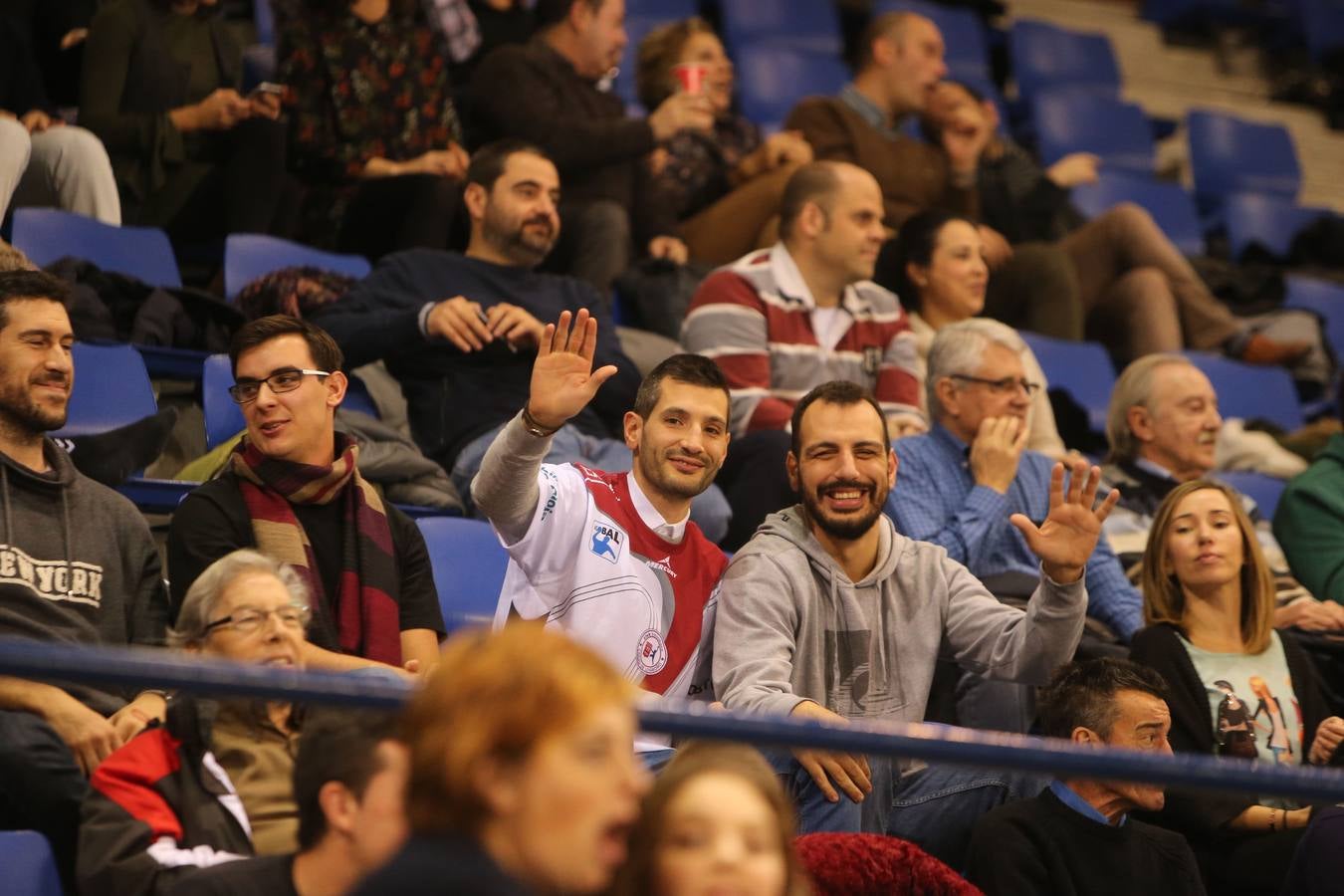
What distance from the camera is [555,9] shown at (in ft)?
16.0

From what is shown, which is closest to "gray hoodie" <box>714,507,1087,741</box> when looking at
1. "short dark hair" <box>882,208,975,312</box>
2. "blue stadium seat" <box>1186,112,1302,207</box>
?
"short dark hair" <box>882,208,975,312</box>

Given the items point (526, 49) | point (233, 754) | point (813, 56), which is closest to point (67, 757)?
point (233, 754)

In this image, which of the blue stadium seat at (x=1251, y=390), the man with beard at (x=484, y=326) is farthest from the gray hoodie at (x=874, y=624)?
the blue stadium seat at (x=1251, y=390)

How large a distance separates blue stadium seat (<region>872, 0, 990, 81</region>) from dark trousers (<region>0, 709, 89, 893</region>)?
5242 mm

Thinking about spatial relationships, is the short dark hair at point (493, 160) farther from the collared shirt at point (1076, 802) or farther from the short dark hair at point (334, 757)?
the short dark hair at point (334, 757)

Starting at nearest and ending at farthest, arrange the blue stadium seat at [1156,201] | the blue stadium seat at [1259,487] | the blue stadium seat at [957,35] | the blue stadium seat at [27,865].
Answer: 1. the blue stadium seat at [27,865]
2. the blue stadium seat at [1259,487]
3. the blue stadium seat at [1156,201]
4. the blue stadium seat at [957,35]

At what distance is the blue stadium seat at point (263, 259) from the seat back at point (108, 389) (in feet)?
1.72

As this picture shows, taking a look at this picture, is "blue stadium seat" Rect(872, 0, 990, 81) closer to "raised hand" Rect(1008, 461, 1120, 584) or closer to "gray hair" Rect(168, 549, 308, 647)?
"raised hand" Rect(1008, 461, 1120, 584)

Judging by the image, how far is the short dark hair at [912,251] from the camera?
4.46 metres

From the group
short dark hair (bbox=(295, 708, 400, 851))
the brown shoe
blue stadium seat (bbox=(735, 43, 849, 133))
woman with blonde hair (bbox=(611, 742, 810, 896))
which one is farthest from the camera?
blue stadium seat (bbox=(735, 43, 849, 133))

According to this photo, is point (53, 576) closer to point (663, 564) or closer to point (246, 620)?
point (246, 620)

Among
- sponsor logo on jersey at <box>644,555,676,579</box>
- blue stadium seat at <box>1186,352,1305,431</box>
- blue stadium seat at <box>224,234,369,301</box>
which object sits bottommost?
sponsor logo on jersey at <box>644,555,676,579</box>

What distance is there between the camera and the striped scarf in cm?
265

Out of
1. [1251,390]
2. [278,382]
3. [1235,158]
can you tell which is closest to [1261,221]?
[1235,158]
